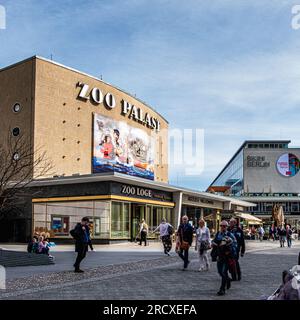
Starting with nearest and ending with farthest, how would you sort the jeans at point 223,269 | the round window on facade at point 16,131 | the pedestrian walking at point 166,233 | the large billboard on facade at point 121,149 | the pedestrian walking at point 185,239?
the jeans at point 223,269, the pedestrian walking at point 185,239, the pedestrian walking at point 166,233, the round window on facade at point 16,131, the large billboard on facade at point 121,149

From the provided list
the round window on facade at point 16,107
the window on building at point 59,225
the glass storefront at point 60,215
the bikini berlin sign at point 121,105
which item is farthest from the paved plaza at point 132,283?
the bikini berlin sign at point 121,105

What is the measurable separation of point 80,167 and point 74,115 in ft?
16.7

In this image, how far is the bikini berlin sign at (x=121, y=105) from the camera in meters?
52.0

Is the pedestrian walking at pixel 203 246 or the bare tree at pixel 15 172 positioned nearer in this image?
the pedestrian walking at pixel 203 246

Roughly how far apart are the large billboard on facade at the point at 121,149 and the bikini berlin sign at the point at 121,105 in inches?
53.9

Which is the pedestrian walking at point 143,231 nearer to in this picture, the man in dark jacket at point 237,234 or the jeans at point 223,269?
the man in dark jacket at point 237,234

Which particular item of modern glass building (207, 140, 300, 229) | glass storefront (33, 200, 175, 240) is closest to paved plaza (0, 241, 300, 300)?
glass storefront (33, 200, 175, 240)

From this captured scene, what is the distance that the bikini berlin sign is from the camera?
171 ft

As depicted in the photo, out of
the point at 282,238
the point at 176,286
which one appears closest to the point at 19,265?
the point at 176,286

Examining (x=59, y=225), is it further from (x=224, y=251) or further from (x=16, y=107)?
(x=224, y=251)

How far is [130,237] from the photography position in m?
39.1

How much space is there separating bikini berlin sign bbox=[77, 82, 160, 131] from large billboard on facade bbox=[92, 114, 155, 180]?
137 centimetres
